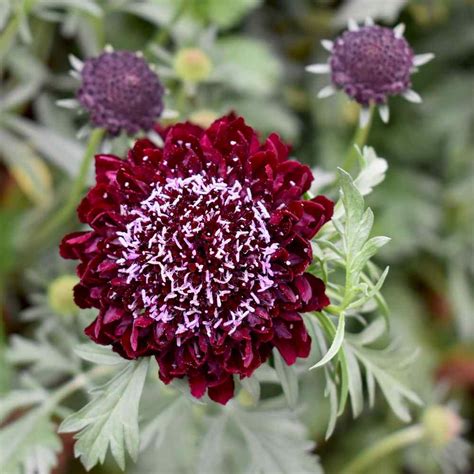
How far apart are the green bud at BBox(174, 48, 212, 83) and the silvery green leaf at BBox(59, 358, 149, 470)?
587 millimetres

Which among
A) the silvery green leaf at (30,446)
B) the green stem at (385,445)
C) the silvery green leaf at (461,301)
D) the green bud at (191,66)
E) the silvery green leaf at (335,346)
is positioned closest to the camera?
the silvery green leaf at (335,346)

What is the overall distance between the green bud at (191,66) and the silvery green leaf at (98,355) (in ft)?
1.84

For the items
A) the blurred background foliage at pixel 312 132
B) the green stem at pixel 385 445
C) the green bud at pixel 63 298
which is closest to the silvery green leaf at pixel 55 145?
the blurred background foliage at pixel 312 132

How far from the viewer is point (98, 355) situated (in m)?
0.79

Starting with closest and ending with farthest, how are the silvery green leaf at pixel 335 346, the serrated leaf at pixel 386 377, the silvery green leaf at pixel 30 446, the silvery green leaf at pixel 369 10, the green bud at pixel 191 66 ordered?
the silvery green leaf at pixel 335 346 < the serrated leaf at pixel 386 377 < the silvery green leaf at pixel 30 446 < the green bud at pixel 191 66 < the silvery green leaf at pixel 369 10

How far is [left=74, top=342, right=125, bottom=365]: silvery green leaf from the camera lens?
78 centimetres

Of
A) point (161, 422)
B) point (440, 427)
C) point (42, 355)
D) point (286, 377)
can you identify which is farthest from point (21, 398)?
point (440, 427)

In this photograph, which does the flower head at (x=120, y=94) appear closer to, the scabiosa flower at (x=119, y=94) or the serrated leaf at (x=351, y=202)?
the scabiosa flower at (x=119, y=94)

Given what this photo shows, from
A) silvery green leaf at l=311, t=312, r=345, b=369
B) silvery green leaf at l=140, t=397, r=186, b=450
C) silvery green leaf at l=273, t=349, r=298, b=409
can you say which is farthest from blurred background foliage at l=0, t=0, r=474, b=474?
silvery green leaf at l=311, t=312, r=345, b=369

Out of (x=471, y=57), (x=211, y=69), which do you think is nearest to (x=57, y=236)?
(x=211, y=69)

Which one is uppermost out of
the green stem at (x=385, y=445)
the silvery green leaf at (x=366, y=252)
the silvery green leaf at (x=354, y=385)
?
the silvery green leaf at (x=366, y=252)

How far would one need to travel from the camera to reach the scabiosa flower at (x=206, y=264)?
72 centimetres

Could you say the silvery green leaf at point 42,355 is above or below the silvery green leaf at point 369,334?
below

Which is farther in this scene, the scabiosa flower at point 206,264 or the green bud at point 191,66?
the green bud at point 191,66
